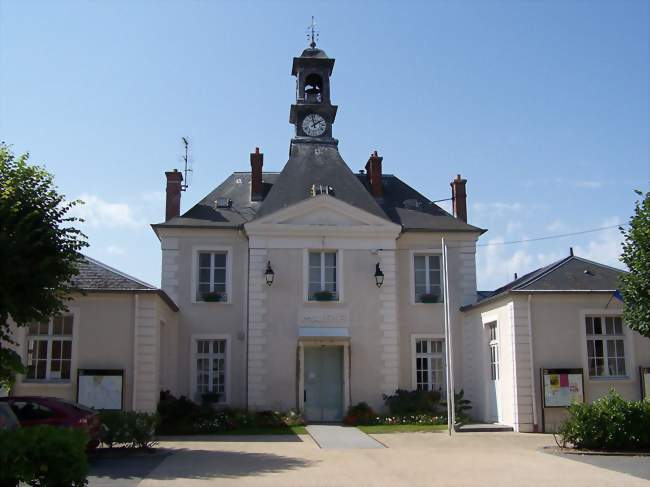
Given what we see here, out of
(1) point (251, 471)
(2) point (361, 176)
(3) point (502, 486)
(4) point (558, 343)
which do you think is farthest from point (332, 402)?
(3) point (502, 486)

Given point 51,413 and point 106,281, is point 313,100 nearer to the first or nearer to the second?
point 106,281

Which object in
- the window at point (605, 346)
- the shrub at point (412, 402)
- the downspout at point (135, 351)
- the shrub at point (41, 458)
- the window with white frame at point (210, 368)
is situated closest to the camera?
the shrub at point (41, 458)

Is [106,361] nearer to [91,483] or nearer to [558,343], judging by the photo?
[91,483]

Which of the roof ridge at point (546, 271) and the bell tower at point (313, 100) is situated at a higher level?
the bell tower at point (313, 100)

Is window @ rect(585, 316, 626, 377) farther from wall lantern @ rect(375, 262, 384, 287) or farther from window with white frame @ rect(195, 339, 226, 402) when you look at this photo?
window with white frame @ rect(195, 339, 226, 402)

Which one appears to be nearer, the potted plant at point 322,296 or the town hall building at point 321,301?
the town hall building at point 321,301

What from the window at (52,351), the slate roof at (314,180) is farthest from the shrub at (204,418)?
the slate roof at (314,180)

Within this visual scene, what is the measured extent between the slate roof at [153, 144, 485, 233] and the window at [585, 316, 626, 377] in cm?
531

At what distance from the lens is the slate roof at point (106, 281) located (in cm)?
1748

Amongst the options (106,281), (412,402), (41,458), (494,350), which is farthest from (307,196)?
(41,458)

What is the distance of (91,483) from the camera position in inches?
413

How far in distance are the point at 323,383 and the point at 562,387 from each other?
6.99 meters

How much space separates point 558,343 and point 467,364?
4.03 meters

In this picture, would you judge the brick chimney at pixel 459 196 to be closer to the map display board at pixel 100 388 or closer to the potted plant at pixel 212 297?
the potted plant at pixel 212 297
